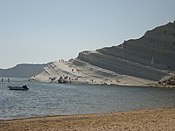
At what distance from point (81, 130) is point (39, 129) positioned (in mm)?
3045

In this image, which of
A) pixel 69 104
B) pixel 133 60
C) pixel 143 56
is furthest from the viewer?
pixel 143 56

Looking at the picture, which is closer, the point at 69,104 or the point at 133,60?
the point at 69,104

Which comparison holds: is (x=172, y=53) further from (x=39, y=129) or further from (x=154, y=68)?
(x=39, y=129)

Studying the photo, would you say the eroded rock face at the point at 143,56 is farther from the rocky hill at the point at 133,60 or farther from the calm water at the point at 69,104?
the calm water at the point at 69,104

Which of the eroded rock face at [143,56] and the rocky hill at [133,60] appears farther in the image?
the eroded rock face at [143,56]

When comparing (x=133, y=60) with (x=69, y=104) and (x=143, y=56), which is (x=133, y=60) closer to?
(x=143, y=56)

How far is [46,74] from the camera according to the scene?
611 ft

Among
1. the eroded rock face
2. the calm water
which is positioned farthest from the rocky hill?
the calm water

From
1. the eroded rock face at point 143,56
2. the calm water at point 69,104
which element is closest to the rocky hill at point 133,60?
the eroded rock face at point 143,56

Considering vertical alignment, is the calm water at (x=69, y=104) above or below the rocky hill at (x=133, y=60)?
below

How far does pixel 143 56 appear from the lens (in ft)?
575

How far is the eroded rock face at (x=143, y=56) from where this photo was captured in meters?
163

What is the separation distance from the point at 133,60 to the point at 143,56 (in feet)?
26.4

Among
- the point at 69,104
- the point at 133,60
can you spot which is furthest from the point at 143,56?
the point at 69,104
